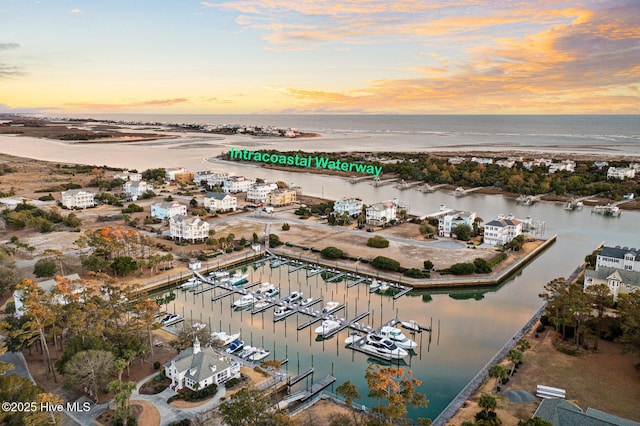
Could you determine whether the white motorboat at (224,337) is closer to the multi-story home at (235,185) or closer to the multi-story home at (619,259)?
the multi-story home at (619,259)

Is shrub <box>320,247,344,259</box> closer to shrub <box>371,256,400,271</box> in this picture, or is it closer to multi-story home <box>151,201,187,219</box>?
shrub <box>371,256,400,271</box>

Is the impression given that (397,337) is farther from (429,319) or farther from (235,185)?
(235,185)

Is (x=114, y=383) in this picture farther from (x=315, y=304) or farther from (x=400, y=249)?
(x=400, y=249)

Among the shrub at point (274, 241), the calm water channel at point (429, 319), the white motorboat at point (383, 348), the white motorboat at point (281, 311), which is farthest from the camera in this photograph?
the shrub at point (274, 241)

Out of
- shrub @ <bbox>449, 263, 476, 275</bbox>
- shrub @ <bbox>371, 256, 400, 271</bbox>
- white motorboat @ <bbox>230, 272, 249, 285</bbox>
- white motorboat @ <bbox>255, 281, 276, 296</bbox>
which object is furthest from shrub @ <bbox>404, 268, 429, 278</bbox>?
white motorboat @ <bbox>230, 272, 249, 285</bbox>

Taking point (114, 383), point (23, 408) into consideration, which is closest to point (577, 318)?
point (114, 383)

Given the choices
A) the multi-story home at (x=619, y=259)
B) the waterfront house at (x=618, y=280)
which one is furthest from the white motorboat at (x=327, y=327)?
the multi-story home at (x=619, y=259)
